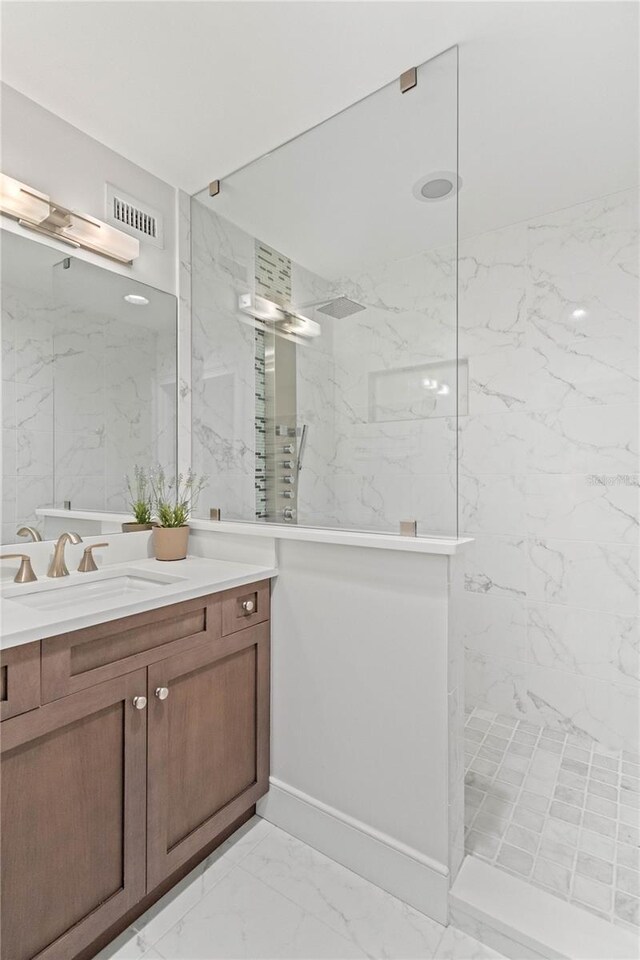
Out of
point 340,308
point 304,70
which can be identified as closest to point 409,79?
point 304,70

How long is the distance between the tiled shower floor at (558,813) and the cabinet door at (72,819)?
3.49ft

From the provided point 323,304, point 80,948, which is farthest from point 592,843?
point 323,304

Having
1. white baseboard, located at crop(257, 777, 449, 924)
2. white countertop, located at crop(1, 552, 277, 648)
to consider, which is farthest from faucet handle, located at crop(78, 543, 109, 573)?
white baseboard, located at crop(257, 777, 449, 924)

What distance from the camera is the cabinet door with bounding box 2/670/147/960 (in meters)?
1.03

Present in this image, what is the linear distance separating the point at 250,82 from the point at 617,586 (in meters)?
2.46

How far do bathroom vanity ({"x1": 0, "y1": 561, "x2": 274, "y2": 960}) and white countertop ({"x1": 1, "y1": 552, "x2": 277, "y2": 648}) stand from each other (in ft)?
0.07

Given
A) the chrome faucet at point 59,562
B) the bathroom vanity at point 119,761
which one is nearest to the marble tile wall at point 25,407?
the chrome faucet at point 59,562

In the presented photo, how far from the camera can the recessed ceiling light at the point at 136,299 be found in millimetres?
1964

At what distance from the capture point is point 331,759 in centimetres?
157

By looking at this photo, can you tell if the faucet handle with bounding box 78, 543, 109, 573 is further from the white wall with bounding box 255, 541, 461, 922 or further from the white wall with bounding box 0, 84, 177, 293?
the white wall with bounding box 0, 84, 177, 293

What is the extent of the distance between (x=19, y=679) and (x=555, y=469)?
88.4 inches

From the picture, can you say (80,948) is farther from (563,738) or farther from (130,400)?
(563,738)

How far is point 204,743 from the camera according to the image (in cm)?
147

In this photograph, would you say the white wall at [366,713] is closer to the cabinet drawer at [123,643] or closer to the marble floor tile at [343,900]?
the marble floor tile at [343,900]
